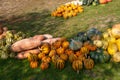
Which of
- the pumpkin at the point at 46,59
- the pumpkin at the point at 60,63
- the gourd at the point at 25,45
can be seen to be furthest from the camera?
the gourd at the point at 25,45

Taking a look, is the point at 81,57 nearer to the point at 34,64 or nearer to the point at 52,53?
the point at 52,53

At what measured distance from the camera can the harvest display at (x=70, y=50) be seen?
298 inches

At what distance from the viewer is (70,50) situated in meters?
8.02

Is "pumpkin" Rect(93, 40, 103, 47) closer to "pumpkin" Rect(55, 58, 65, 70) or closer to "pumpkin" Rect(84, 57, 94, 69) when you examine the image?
"pumpkin" Rect(84, 57, 94, 69)

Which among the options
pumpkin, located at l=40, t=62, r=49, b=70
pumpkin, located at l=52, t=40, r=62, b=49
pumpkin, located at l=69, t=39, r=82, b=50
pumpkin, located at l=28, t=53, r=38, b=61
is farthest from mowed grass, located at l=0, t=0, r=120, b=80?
pumpkin, located at l=52, t=40, r=62, b=49

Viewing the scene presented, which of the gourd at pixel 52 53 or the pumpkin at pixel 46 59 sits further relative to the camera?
the gourd at pixel 52 53

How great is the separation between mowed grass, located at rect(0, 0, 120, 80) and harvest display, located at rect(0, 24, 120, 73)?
21 centimetres

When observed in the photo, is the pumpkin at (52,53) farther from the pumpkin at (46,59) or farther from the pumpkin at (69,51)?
the pumpkin at (69,51)

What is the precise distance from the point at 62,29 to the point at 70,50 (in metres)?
3.36

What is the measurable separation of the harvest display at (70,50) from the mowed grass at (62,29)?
8.1 inches

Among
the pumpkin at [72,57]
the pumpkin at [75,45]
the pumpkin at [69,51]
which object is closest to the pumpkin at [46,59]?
Result: the pumpkin at [69,51]

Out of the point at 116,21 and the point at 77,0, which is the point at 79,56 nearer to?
the point at 116,21

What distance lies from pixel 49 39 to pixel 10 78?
2.30 m

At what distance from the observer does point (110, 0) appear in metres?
14.8
